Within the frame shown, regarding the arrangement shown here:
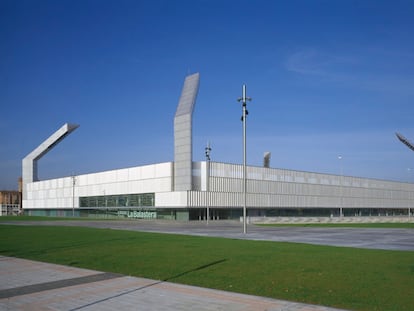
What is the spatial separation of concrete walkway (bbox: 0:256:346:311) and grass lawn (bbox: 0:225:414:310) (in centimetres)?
73

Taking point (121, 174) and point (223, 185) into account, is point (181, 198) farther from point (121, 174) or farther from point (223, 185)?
point (121, 174)

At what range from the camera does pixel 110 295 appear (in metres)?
10.6

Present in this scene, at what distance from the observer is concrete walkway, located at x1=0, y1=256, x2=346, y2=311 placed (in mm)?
9398

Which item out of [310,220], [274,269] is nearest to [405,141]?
[310,220]

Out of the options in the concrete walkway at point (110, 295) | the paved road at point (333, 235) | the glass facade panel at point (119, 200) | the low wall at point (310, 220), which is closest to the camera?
the concrete walkway at point (110, 295)

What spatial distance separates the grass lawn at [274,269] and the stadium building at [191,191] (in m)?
48.0

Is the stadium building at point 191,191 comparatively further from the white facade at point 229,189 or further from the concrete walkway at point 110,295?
the concrete walkway at point 110,295

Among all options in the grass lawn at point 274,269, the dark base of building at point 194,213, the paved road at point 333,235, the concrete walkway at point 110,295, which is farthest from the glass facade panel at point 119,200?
the concrete walkway at point 110,295

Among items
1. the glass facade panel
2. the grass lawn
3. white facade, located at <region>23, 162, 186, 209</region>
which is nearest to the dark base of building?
the glass facade panel

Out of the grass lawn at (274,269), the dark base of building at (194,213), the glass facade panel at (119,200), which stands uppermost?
the grass lawn at (274,269)

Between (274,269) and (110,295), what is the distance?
19.2 ft

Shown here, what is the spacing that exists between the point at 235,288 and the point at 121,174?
82.5 metres

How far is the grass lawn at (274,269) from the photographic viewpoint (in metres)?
10.3

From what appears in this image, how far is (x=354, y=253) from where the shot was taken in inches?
760
